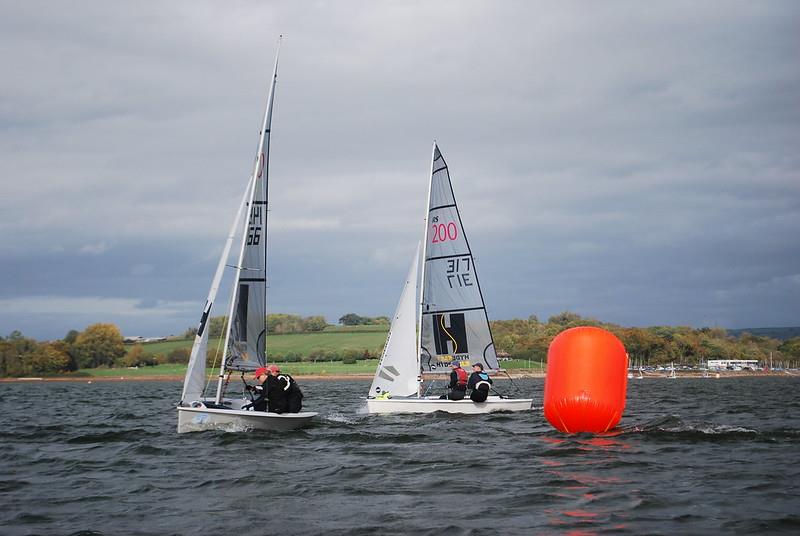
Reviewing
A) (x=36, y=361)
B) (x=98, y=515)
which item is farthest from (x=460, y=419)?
(x=36, y=361)

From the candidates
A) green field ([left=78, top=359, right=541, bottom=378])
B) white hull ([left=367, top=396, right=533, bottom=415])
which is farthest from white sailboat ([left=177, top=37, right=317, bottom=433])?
green field ([left=78, top=359, right=541, bottom=378])

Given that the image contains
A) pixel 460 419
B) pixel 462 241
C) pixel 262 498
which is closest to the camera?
pixel 262 498

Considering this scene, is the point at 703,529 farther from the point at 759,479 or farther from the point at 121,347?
the point at 121,347

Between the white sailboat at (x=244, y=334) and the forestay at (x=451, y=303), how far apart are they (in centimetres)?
955

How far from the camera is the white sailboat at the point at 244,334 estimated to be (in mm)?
20130

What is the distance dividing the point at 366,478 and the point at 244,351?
8.11 m

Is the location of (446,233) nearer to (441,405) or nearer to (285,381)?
(441,405)

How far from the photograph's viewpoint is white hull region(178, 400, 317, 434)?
19809 millimetres

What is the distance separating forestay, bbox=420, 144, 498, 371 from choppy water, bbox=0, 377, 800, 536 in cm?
803

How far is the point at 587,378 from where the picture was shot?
1669 cm

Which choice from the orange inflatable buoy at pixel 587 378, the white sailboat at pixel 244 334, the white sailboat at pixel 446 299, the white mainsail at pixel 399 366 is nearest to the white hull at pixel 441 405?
the white mainsail at pixel 399 366

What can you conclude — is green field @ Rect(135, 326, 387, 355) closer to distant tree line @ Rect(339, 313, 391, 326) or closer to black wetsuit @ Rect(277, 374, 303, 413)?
distant tree line @ Rect(339, 313, 391, 326)

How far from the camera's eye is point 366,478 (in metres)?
14.5

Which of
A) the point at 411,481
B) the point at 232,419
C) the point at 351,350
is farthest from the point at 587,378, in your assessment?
the point at 351,350
